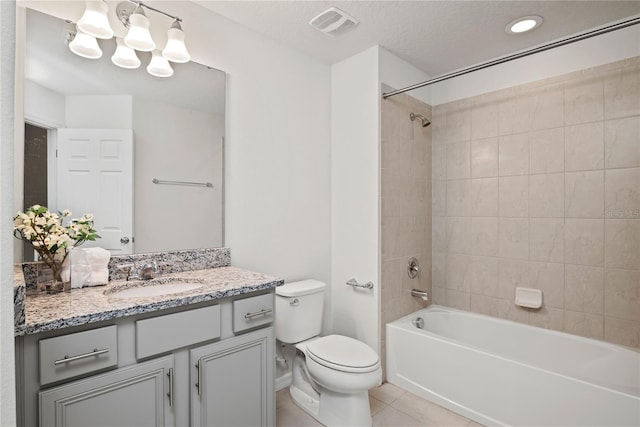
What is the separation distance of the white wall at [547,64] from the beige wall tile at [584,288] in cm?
136

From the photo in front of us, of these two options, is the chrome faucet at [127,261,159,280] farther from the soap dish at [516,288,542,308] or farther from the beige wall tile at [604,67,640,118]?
the beige wall tile at [604,67,640,118]

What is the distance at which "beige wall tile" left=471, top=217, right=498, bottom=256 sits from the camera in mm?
2565

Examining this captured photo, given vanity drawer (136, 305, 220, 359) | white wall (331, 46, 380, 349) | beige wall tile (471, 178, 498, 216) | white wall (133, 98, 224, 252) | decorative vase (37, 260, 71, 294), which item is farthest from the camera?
beige wall tile (471, 178, 498, 216)

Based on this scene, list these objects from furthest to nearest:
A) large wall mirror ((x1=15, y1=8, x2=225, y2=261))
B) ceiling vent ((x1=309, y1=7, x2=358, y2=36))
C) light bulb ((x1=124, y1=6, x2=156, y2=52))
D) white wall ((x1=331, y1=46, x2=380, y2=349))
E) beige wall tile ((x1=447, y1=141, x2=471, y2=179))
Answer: beige wall tile ((x1=447, y1=141, x2=471, y2=179))
white wall ((x1=331, y1=46, x2=380, y2=349))
ceiling vent ((x1=309, y1=7, x2=358, y2=36))
light bulb ((x1=124, y1=6, x2=156, y2=52))
large wall mirror ((x1=15, y1=8, x2=225, y2=261))

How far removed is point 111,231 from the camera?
5.32ft

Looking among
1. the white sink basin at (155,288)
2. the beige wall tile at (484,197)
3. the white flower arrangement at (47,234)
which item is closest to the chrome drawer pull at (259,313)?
the white sink basin at (155,288)

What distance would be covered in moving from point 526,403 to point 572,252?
1.07 m

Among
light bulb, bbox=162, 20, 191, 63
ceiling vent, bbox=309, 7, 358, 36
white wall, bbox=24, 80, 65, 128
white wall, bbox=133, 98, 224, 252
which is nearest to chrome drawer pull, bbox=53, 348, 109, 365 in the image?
white wall, bbox=133, 98, 224, 252

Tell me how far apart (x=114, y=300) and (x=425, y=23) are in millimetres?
2299

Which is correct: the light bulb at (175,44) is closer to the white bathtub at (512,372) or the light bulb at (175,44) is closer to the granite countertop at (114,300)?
the granite countertop at (114,300)

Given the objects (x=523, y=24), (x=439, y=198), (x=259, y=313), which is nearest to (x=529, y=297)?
(x=439, y=198)

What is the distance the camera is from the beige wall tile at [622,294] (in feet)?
→ 6.53

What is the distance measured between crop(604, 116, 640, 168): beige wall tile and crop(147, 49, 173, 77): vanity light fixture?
8.89 ft

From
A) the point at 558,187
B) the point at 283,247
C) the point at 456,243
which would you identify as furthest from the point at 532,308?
the point at 283,247
